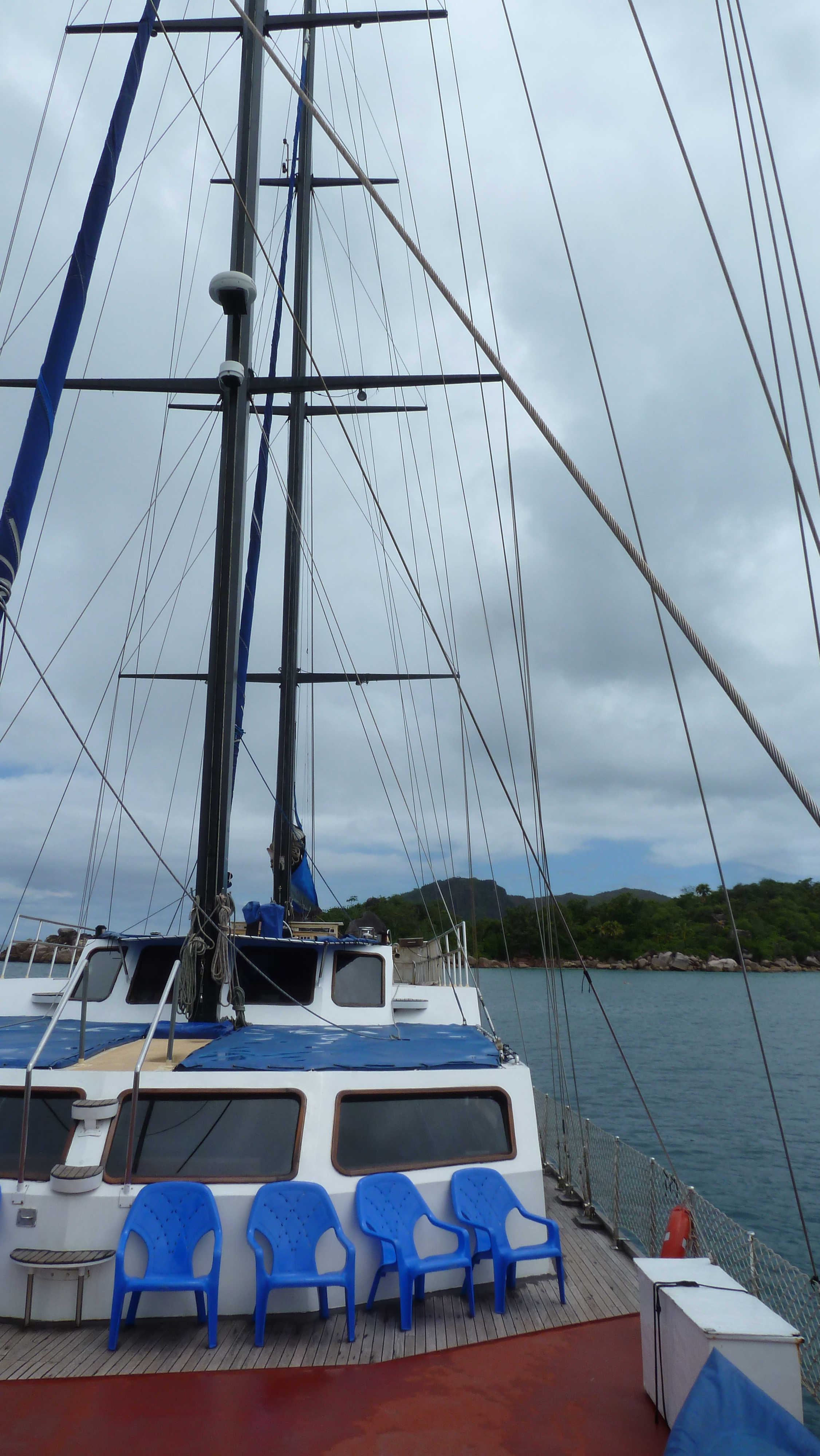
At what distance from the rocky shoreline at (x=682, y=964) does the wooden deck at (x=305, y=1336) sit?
9879 cm

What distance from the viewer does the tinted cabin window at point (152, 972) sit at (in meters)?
10.3

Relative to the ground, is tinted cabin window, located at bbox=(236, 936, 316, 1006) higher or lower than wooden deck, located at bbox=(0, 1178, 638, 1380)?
higher

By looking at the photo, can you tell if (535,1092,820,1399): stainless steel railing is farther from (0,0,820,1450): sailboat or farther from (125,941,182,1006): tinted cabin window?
(125,941,182,1006): tinted cabin window

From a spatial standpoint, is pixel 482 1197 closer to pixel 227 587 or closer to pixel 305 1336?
pixel 305 1336

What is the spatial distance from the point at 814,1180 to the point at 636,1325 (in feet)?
49.8

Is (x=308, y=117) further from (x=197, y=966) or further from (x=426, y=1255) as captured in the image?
(x=426, y=1255)

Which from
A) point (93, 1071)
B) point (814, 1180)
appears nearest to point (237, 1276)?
point (93, 1071)

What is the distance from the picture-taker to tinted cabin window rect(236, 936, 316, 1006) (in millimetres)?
10344

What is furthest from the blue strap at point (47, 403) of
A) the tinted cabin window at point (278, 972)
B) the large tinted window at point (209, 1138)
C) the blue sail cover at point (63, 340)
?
the tinted cabin window at point (278, 972)

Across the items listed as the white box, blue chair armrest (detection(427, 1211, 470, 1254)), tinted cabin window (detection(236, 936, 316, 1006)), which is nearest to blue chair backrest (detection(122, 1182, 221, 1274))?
blue chair armrest (detection(427, 1211, 470, 1254))

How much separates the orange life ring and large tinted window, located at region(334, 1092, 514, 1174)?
5.05 feet

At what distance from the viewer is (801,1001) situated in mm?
63125

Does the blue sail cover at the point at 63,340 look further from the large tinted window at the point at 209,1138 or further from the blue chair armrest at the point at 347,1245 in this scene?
the blue chair armrest at the point at 347,1245

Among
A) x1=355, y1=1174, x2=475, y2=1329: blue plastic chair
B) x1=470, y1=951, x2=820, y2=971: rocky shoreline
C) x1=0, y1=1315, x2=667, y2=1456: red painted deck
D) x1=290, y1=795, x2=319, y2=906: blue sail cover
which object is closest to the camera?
x1=0, y1=1315, x2=667, y2=1456: red painted deck
